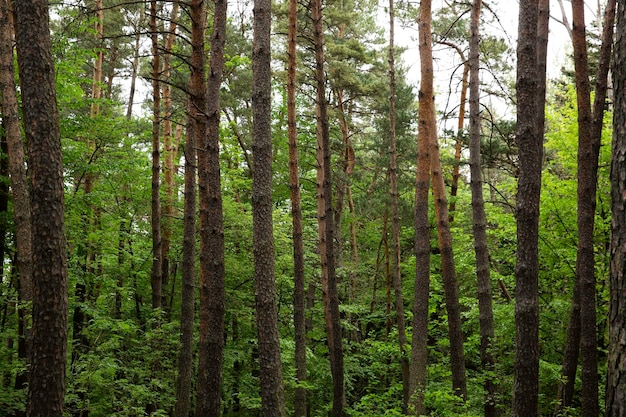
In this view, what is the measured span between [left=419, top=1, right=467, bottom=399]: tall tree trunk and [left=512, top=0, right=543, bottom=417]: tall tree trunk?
4.76 m

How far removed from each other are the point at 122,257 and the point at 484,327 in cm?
1001

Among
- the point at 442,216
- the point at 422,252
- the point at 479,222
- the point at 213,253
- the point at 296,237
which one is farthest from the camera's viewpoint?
the point at 296,237

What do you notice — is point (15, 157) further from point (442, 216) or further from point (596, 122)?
point (596, 122)

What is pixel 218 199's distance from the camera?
29.6 feet

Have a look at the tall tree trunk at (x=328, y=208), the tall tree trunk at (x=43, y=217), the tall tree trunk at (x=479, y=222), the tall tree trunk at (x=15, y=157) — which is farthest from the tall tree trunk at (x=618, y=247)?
the tall tree trunk at (x=328, y=208)

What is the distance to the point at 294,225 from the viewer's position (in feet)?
41.7

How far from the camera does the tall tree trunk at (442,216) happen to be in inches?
432

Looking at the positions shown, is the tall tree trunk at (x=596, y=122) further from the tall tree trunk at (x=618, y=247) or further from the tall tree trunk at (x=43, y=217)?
the tall tree trunk at (x=43, y=217)

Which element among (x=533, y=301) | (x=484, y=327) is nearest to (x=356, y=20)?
(x=484, y=327)

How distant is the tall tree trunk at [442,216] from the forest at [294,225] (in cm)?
4

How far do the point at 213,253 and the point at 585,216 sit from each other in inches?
233

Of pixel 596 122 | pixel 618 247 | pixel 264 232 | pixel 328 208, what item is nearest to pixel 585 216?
pixel 596 122

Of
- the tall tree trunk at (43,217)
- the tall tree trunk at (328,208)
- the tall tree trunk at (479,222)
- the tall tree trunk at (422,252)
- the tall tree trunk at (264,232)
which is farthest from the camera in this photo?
the tall tree trunk at (328,208)

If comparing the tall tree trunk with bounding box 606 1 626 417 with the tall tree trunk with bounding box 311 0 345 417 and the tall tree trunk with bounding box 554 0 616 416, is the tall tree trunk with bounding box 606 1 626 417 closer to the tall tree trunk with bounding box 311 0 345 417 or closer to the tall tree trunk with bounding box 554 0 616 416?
the tall tree trunk with bounding box 554 0 616 416
